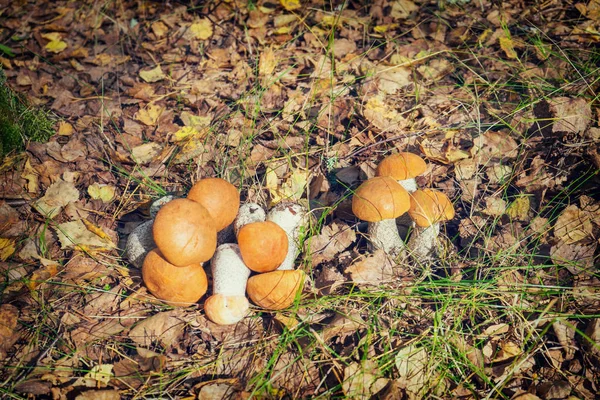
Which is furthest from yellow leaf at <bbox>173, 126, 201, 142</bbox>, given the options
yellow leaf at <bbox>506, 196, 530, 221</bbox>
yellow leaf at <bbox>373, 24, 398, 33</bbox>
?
yellow leaf at <bbox>506, 196, 530, 221</bbox>

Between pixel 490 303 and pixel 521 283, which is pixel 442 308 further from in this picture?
pixel 521 283

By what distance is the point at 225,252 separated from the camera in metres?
2.88

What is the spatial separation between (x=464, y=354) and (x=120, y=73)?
4674mm

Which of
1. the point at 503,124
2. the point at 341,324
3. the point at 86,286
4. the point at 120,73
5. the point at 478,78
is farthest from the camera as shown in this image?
the point at 120,73

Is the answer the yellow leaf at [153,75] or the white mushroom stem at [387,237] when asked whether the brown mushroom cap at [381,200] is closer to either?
the white mushroom stem at [387,237]

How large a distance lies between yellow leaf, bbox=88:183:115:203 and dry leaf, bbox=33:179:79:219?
Result: 0.40ft

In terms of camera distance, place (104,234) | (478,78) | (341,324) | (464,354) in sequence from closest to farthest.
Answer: (464,354) → (341,324) → (104,234) → (478,78)

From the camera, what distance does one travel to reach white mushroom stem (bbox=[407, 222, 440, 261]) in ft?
10.1

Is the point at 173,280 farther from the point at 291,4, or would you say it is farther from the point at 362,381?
the point at 291,4

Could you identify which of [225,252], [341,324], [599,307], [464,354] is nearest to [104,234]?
[225,252]

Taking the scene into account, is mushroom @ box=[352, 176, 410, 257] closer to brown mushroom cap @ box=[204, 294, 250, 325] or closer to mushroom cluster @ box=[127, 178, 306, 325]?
mushroom cluster @ box=[127, 178, 306, 325]

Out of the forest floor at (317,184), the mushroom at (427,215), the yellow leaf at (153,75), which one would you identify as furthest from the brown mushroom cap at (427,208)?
the yellow leaf at (153,75)

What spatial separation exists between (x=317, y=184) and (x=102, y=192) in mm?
1916

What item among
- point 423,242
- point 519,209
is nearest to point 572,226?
point 519,209
